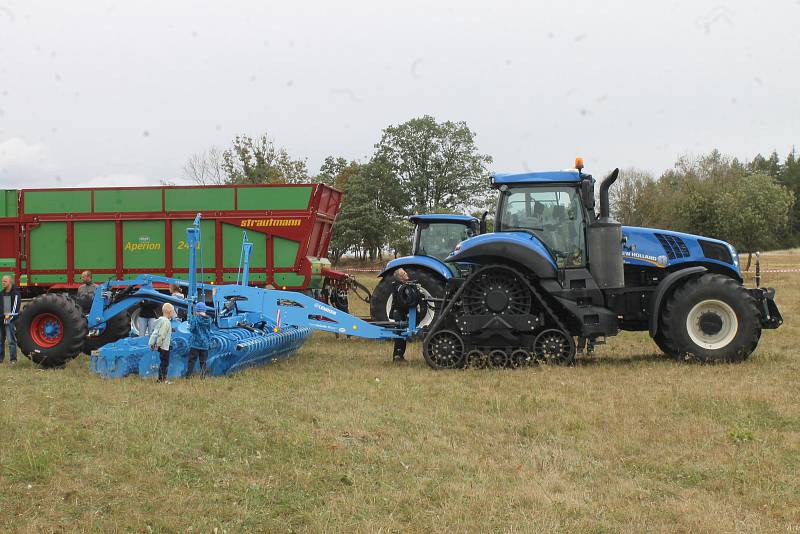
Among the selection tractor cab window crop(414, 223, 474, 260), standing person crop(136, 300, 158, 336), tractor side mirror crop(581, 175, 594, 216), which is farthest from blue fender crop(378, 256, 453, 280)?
standing person crop(136, 300, 158, 336)

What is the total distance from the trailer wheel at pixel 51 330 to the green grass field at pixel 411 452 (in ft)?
3.42

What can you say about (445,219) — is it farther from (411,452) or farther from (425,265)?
(411,452)

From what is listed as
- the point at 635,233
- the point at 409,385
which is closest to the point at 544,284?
the point at 635,233

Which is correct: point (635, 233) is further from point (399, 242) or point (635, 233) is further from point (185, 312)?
point (399, 242)

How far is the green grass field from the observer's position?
15.4 ft

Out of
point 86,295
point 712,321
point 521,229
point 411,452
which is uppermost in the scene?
point 521,229

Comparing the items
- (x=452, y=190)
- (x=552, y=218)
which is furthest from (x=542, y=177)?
(x=452, y=190)

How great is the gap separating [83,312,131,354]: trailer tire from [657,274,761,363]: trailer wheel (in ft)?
27.0

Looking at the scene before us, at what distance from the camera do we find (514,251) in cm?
972

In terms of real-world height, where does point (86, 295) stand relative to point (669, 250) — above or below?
below

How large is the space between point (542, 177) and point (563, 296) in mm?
1624

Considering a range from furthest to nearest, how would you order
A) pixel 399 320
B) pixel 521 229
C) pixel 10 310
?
pixel 10 310, pixel 399 320, pixel 521 229

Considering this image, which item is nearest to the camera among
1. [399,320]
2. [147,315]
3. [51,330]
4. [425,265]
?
[51,330]

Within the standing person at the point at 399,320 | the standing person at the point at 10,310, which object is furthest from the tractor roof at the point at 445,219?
the standing person at the point at 10,310
